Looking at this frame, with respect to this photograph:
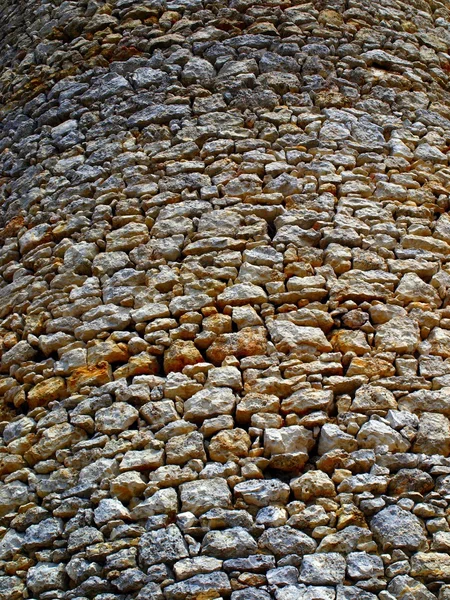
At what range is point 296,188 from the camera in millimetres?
4395

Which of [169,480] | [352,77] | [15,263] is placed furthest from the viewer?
[352,77]

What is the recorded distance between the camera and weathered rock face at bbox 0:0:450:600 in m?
3.25

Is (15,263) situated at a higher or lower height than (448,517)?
higher

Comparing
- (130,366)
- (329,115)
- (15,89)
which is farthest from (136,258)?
(15,89)

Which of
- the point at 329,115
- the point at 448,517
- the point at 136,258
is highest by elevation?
the point at 136,258

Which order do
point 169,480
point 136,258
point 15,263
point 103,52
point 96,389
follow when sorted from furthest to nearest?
1. point 103,52
2. point 15,263
3. point 136,258
4. point 96,389
5. point 169,480

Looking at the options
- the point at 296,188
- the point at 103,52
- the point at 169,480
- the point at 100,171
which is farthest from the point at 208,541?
the point at 103,52

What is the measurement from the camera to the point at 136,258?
423 cm

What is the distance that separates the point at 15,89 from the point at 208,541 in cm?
364

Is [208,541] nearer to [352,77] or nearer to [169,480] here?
[169,480]

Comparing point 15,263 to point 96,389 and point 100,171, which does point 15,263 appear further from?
point 96,389

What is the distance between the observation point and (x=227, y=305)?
3934 millimetres

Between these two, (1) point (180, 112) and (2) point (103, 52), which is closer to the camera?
(1) point (180, 112)

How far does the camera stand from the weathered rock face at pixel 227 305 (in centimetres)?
325
